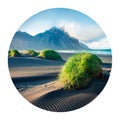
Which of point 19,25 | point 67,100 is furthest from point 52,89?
point 19,25

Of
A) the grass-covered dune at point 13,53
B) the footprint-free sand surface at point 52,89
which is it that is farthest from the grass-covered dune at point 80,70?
the grass-covered dune at point 13,53

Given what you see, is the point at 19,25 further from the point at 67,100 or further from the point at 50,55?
the point at 67,100

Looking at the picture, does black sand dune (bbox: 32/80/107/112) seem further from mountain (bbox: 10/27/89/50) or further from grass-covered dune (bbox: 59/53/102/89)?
→ mountain (bbox: 10/27/89/50)

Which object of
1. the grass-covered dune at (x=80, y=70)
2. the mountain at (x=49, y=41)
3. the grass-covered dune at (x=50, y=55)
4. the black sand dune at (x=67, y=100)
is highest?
the mountain at (x=49, y=41)

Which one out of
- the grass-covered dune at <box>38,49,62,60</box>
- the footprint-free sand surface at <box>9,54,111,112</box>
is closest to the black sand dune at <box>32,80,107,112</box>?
the footprint-free sand surface at <box>9,54,111,112</box>

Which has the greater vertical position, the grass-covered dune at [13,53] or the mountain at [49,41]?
the mountain at [49,41]

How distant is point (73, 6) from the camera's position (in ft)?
7.89

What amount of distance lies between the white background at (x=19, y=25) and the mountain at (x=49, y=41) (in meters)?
0.05

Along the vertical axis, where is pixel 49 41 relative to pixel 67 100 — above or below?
above

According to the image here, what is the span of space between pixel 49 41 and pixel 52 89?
10.8 inches

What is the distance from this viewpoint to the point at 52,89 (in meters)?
2.41

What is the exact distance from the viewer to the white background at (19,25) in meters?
2.40

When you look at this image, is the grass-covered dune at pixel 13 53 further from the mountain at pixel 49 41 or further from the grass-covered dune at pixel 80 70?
the grass-covered dune at pixel 80 70

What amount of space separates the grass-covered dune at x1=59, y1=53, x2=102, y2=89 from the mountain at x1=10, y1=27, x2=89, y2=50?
65mm
